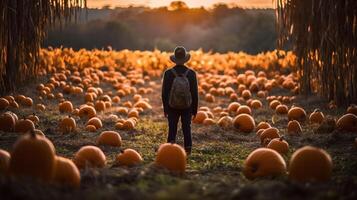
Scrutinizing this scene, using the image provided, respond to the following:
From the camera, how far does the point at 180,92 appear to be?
20.7 feet

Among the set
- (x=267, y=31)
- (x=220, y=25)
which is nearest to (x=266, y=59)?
(x=267, y=31)

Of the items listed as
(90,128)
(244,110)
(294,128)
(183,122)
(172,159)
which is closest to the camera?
(172,159)

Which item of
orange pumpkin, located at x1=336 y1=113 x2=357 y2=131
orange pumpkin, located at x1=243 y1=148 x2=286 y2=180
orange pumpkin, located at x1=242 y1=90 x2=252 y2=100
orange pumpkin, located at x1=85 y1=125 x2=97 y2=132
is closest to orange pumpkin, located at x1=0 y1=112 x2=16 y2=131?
orange pumpkin, located at x1=85 y1=125 x2=97 y2=132

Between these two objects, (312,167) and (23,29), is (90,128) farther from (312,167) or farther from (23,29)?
(312,167)

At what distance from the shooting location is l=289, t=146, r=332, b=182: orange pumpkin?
13.1 feet

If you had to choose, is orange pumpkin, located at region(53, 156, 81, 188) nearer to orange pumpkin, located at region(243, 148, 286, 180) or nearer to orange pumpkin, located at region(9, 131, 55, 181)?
orange pumpkin, located at region(9, 131, 55, 181)

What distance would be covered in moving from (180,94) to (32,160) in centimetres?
317

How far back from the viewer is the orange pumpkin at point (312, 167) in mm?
3988

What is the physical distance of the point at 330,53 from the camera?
8.54 metres

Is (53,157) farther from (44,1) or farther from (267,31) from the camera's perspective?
(267,31)

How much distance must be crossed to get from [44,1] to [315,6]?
16.8 feet

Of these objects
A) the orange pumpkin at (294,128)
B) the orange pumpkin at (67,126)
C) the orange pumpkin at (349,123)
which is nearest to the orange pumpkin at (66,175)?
the orange pumpkin at (67,126)

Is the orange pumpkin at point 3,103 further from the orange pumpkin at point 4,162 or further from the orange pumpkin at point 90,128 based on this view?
the orange pumpkin at point 4,162

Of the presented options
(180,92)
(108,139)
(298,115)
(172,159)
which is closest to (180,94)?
(180,92)
